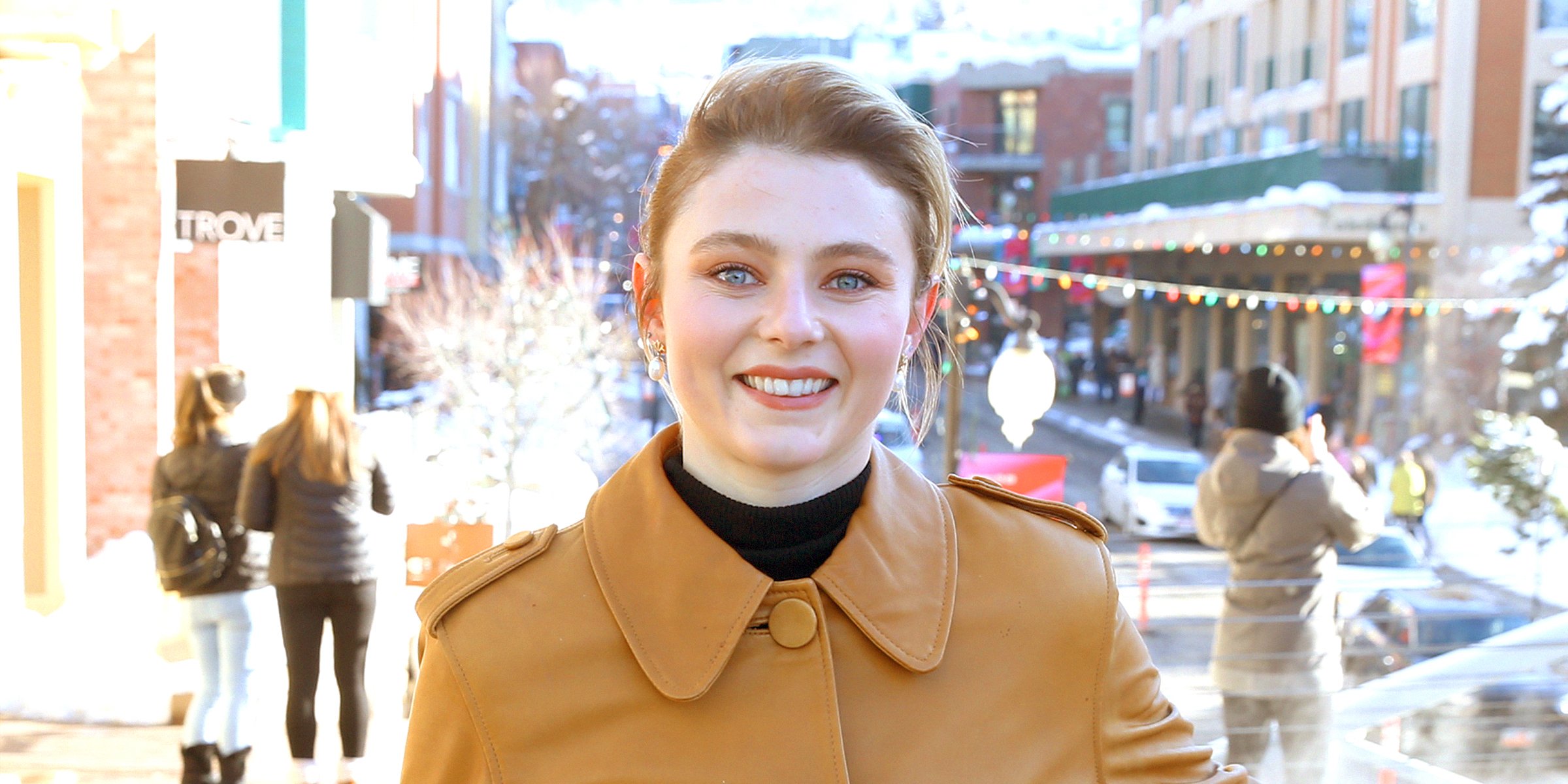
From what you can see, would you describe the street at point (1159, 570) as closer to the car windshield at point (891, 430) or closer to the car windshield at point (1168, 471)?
the car windshield at point (1168, 471)

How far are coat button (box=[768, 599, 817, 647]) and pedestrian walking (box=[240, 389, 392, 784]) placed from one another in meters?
3.95

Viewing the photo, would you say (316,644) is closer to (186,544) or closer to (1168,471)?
(186,544)

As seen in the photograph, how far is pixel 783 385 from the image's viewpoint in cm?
142

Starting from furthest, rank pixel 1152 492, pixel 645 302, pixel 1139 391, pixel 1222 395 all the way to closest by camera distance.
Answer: pixel 1139 391
pixel 1222 395
pixel 1152 492
pixel 645 302

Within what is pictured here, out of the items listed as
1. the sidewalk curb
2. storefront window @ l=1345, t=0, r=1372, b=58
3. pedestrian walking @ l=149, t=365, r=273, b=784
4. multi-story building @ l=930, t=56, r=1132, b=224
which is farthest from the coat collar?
multi-story building @ l=930, t=56, r=1132, b=224

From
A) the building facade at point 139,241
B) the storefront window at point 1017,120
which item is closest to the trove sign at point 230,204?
the building facade at point 139,241

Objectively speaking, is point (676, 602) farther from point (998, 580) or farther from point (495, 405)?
point (495, 405)

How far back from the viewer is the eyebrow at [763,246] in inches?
54.9

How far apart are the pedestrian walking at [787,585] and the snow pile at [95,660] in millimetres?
5791

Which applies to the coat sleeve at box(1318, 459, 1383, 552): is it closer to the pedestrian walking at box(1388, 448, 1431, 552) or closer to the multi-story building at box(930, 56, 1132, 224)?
the pedestrian walking at box(1388, 448, 1431, 552)

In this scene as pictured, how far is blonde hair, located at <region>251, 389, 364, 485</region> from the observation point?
505 cm

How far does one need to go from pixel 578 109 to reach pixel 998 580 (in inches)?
1221

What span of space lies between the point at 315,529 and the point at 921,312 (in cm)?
390

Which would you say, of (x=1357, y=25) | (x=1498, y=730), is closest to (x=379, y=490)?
(x=1498, y=730)
